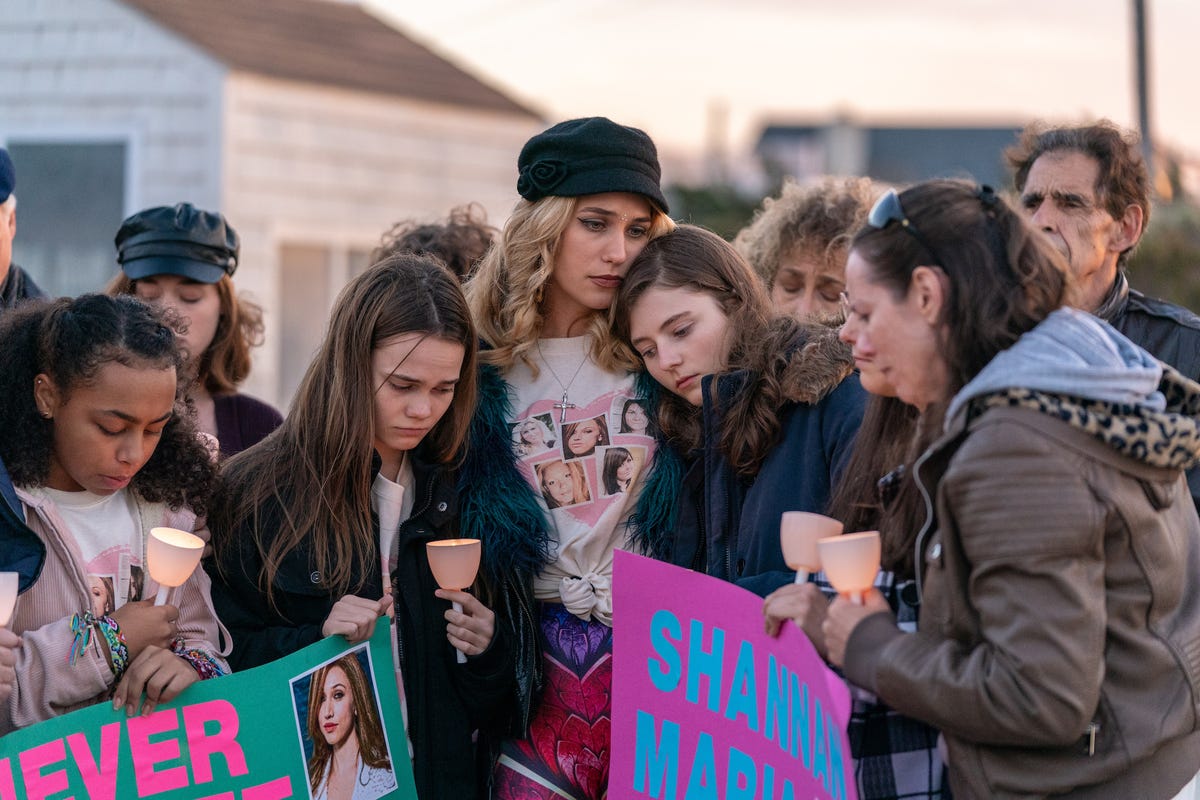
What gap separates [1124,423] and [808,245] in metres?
2.84

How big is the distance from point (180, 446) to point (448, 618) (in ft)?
2.82

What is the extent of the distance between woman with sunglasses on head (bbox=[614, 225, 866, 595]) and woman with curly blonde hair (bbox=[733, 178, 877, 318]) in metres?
1.22

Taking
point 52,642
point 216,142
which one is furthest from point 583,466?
point 216,142

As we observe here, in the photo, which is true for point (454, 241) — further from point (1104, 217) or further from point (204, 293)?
point (1104, 217)

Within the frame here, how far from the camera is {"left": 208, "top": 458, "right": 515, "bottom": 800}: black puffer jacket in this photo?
3.74m

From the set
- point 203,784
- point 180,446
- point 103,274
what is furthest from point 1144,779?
point 103,274

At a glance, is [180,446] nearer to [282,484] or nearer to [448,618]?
[282,484]

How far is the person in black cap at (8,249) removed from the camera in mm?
4398

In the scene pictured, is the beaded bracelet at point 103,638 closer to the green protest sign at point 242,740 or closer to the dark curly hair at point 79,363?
the green protest sign at point 242,740

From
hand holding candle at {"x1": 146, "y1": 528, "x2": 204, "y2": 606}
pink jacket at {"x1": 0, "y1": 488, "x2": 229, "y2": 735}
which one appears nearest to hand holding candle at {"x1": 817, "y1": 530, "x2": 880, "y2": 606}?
hand holding candle at {"x1": 146, "y1": 528, "x2": 204, "y2": 606}

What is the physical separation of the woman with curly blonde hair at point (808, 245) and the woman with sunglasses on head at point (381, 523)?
5.85 feet

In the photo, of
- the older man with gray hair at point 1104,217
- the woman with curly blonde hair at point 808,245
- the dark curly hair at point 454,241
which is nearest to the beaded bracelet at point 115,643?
the dark curly hair at point 454,241

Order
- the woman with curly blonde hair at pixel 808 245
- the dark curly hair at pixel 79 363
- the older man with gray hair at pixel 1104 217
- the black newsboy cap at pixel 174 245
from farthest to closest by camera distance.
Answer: the woman with curly blonde hair at pixel 808 245, the black newsboy cap at pixel 174 245, the older man with gray hair at pixel 1104 217, the dark curly hair at pixel 79 363

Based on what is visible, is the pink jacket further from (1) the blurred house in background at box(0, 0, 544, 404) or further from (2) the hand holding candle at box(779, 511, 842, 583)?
(1) the blurred house in background at box(0, 0, 544, 404)
